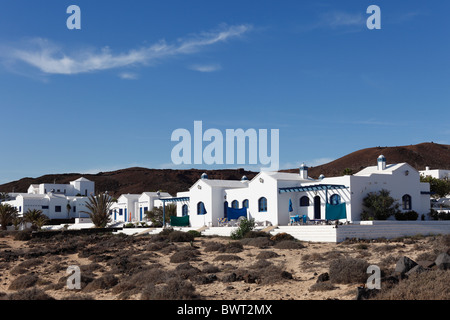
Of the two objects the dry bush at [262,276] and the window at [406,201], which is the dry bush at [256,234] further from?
the dry bush at [262,276]

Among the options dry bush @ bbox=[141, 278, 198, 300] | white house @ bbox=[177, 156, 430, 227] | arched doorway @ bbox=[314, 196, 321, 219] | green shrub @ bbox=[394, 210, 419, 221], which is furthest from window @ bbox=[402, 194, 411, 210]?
dry bush @ bbox=[141, 278, 198, 300]

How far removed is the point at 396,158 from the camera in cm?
11038

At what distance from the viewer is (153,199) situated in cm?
5125

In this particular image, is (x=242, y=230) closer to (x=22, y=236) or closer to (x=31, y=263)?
(x=31, y=263)

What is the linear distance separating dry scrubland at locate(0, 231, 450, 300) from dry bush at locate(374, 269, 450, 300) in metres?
0.02

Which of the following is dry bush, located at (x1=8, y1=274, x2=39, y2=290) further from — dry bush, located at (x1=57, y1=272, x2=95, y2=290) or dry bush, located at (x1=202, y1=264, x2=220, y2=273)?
dry bush, located at (x1=202, y1=264, x2=220, y2=273)

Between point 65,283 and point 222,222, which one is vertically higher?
point 222,222

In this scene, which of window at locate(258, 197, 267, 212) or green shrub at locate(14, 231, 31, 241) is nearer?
window at locate(258, 197, 267, 212)

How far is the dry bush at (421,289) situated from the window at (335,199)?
20.0m

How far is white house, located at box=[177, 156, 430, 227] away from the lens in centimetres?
3225

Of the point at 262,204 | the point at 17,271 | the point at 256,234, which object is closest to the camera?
the point at 17,271

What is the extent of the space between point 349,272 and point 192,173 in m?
120

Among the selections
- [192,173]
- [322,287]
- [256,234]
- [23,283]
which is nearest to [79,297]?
[23,283]
